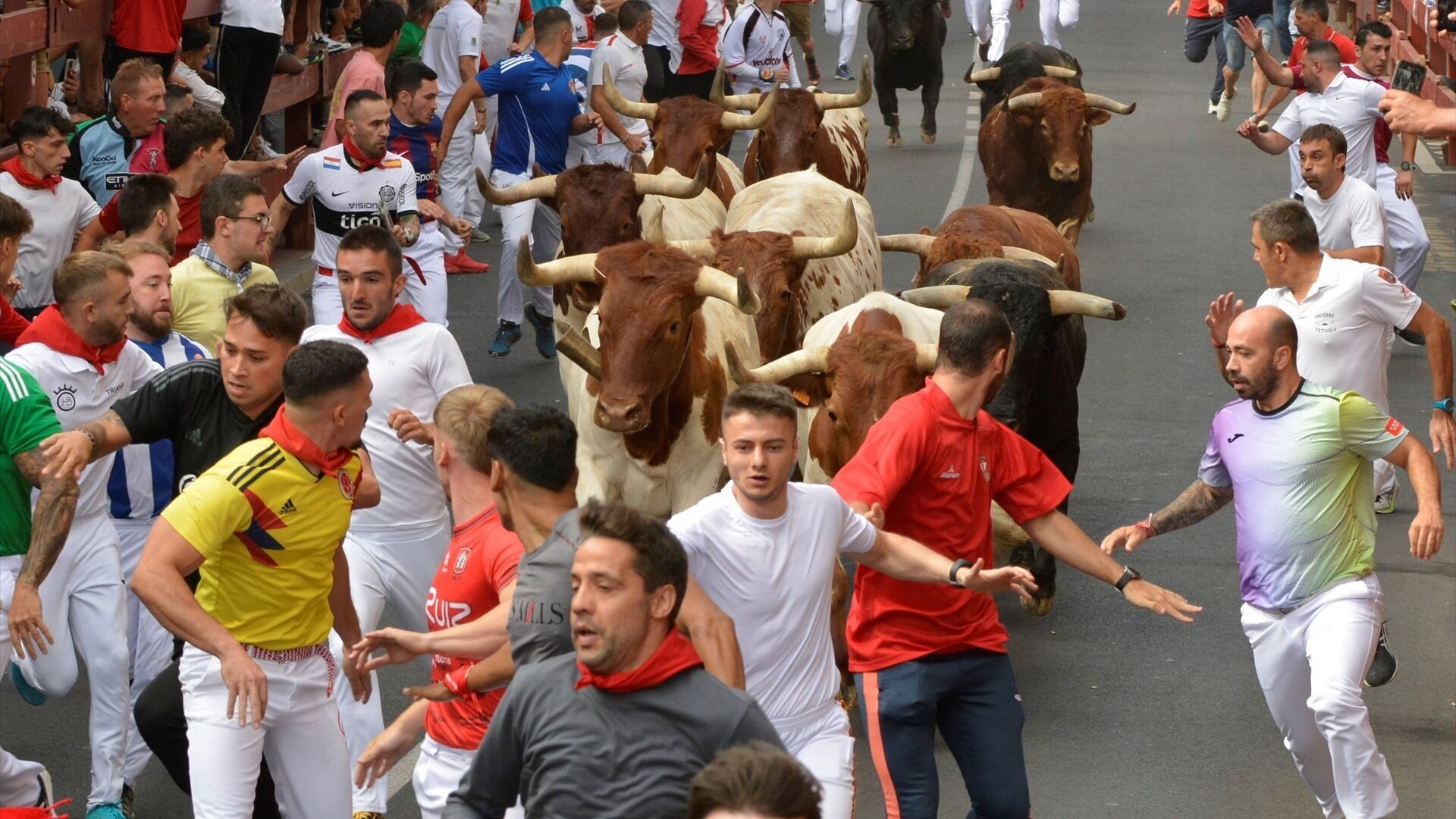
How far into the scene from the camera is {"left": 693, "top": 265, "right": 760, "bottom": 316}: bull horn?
7.76 m

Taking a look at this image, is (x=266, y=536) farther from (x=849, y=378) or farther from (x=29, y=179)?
(x=29, y=179)

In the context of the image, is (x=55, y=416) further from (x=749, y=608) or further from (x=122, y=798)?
(x=749, y=608)

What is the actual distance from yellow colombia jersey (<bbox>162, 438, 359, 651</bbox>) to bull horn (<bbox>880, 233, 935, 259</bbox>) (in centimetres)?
531

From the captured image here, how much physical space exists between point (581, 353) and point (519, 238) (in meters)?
5.78

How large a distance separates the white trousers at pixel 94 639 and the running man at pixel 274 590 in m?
1.15

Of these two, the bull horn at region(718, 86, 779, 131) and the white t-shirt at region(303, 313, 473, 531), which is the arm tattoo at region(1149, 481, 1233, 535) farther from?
the bull horn at region(718, 86, 779, 131)

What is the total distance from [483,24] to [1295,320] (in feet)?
33.9

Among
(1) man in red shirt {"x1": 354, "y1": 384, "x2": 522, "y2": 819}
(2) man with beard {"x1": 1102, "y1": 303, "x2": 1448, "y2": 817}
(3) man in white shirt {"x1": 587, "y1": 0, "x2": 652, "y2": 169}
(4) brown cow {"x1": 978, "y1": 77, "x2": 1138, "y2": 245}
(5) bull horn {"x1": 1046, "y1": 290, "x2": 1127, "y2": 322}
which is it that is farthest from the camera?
(4) brown cow {"x1": 978, "y1": 77, "x2": 1138, "y2": 245}

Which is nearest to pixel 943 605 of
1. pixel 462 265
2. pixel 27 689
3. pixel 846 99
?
pixel 27 689

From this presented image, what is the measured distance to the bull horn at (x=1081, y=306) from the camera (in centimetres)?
859

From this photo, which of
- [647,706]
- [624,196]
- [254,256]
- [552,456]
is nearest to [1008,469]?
[552,456]

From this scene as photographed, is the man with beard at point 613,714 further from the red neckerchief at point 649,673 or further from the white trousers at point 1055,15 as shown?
the white trousers at point 1055,15

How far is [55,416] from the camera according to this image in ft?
21.3

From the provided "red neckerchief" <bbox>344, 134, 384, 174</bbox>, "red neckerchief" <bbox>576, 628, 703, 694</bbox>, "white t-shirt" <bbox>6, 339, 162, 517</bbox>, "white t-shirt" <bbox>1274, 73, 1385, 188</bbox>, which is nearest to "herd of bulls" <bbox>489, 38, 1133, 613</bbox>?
"red neckerchief" <bbox>344, 134, 384, 174</bbox>
